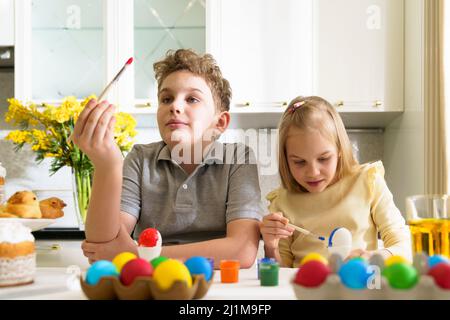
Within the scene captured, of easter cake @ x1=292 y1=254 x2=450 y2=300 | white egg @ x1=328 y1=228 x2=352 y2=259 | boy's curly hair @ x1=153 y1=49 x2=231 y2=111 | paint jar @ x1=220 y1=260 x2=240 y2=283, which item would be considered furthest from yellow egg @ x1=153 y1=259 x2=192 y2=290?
boy's curly hair @ x1=153 y1=49 x2=231 y2=111

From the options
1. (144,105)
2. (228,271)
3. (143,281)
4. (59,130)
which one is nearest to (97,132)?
(228,271)

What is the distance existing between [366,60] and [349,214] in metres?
1.33

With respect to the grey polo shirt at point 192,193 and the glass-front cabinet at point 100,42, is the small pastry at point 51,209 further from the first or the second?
the glass-front cabinet at point 100,42

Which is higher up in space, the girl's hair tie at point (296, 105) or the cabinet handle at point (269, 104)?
the cabinet handle at point (269, 104)

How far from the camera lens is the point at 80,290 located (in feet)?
2.63

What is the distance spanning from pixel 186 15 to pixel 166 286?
223 cm

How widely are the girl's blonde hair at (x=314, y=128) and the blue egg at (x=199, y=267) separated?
825 mm

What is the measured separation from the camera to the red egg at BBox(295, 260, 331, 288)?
612 mm

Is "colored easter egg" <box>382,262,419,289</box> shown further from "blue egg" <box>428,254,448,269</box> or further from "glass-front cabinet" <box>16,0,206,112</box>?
"glass-front cabinet" <box>16,0,206,112</box>

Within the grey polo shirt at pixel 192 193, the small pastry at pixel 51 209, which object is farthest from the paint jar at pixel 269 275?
the small pastry at pixel 51 209

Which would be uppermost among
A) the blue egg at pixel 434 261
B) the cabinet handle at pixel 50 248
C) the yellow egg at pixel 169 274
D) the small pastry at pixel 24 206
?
the small pastry at pixel 24 206

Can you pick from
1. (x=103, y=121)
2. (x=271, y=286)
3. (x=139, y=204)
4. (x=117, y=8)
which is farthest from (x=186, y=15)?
(x=271, y=286)

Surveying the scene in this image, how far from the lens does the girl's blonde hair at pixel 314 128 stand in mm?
1508

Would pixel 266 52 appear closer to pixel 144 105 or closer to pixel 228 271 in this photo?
pixel 144 105
